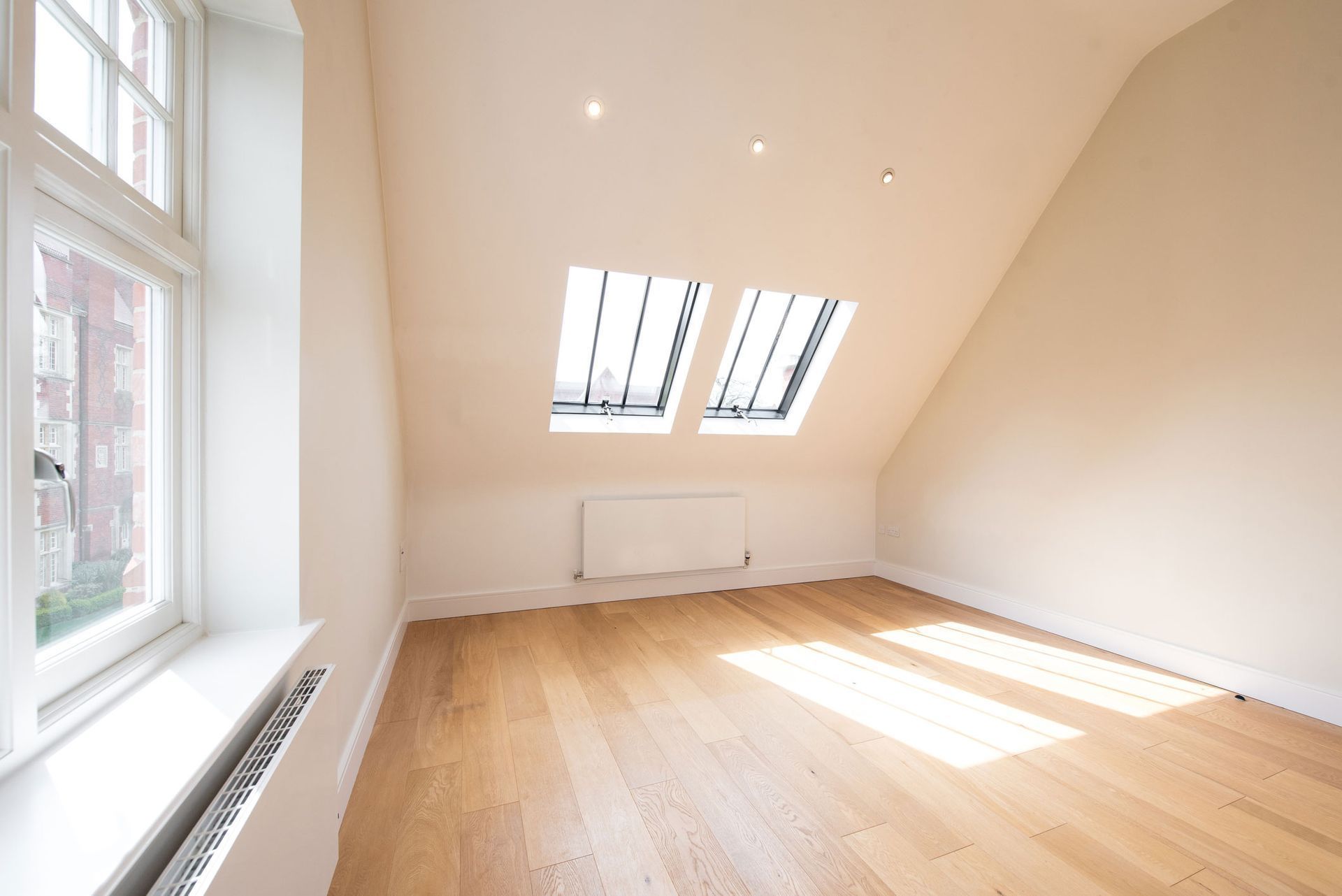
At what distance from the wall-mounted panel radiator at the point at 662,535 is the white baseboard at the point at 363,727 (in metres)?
1.40

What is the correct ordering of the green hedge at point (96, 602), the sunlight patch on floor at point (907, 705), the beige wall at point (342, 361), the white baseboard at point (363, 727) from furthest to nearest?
the sunlight patch on floor at point (907, 705) < the white baseboard at point (363, 727) < the beige wall at point (342, 361) < the green hedge at point (96, 602)

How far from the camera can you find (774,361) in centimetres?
432

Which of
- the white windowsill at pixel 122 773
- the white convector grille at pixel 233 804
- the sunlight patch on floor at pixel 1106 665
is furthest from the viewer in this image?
the sunlight patch on floor at pixel 1106 665

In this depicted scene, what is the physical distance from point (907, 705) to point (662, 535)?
80.6 inches

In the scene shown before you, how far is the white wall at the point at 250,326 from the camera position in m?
1.33

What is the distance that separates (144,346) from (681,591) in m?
3.71

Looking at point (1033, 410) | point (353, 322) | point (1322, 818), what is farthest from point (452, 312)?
point (1322, 818)

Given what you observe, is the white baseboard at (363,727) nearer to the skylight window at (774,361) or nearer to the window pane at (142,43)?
the window pane at (142,43)

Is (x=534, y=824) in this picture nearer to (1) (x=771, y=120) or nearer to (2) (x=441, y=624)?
(2) (x=441, y=624)

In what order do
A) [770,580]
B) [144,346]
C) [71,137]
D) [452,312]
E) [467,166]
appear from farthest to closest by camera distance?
[770,580] → [452,312] → [467,166] → [144,346] → [71,137]

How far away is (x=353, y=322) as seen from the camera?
202 cm

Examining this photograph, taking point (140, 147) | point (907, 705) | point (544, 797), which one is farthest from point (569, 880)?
point (140, 147)

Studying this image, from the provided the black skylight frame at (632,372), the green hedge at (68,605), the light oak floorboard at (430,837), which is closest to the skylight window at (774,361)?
the black skylight frame at (632,372)

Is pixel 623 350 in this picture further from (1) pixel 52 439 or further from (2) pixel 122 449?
(1) pixel 52 439
